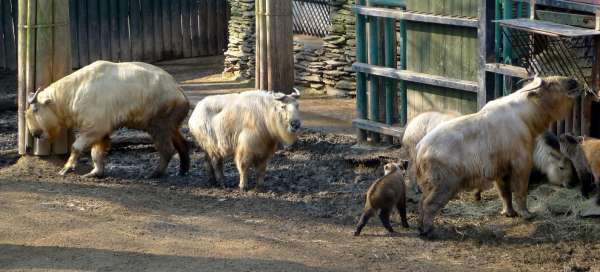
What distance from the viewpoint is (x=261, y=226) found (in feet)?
35.2

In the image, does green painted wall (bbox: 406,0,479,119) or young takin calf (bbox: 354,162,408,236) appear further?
green painted wall (bbox: 406,0,479,119)

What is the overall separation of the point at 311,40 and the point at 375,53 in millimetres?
5048

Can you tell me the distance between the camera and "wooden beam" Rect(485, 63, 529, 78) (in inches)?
454

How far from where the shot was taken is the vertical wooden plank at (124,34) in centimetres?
2103

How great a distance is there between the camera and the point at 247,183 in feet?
40.1

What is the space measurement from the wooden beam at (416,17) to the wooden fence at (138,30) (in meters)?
7.83

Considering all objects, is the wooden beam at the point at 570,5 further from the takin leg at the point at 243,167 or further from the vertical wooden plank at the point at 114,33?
the vertical wooden plank at the point at 114,33

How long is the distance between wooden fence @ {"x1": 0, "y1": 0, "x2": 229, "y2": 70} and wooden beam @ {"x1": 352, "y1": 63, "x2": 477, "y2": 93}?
7.80 meters

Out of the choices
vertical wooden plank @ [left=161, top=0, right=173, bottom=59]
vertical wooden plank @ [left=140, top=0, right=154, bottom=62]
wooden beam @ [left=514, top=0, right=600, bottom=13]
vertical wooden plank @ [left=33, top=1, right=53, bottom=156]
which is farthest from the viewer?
vertical wooden plank @ [left=161, top=0, right=173, bottom=59]

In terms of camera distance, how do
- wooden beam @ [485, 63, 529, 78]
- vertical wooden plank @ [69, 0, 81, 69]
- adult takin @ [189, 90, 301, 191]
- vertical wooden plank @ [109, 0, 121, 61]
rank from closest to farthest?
1. wooden beam @ [485, 63, 529, 78]
2. adult takin @ [189, 90, 301, 191]
3. vertical wooden plank @ [69, 0, 81, 69]
4. vertical wooden plank @ [109, 0, 121, 61]

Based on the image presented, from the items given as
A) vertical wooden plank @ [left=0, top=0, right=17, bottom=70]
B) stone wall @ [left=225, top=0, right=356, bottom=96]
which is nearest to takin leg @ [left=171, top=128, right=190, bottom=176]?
stone wall @ [left=225, top=0, right=356, bottom=96]

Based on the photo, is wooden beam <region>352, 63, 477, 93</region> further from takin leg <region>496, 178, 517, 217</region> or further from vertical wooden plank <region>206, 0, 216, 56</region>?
vertical wooden plank <region>206, 0, 216, 56</region>

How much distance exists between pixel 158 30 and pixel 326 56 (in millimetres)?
4788

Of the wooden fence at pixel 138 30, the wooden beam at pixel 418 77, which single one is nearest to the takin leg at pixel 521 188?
the wooden beam at pixel 418 77
